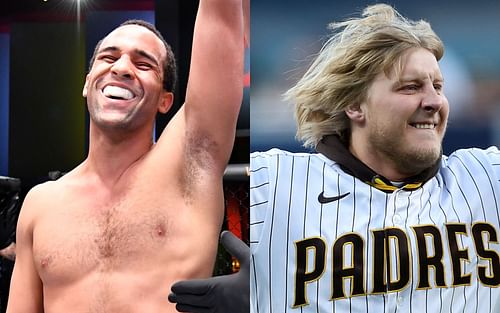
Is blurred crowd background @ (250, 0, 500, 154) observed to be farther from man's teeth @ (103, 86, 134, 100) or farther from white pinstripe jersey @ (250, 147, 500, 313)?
man's teeth @ (103, 86, 134, 100)

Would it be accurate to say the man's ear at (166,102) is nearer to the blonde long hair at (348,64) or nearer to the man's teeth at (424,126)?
the blonde long hair at (348,64)

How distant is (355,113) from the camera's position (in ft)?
6.62

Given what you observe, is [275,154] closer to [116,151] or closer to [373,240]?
[373,240]

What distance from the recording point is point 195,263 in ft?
6.54

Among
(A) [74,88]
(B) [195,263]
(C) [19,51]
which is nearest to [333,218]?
(B) [195,263]

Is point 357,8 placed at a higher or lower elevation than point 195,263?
higher

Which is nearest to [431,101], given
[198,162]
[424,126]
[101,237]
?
[424,126]

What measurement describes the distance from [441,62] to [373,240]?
2.24 feet

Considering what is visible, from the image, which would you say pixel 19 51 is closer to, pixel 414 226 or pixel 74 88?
pixel 74 88

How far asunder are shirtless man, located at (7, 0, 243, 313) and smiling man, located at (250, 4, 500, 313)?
0.21 meters

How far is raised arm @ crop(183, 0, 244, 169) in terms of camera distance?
1.99 meters

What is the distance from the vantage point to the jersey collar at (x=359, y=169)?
6.48ft

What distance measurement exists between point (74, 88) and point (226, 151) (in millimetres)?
692

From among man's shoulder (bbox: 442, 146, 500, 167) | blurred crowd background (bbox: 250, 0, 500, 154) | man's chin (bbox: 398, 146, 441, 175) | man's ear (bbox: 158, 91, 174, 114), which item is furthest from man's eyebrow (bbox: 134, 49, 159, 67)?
man's shoulder (bbox: 442, 146, 500, 167)
